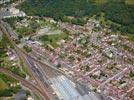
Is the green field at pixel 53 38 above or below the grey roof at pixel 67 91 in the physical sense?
above

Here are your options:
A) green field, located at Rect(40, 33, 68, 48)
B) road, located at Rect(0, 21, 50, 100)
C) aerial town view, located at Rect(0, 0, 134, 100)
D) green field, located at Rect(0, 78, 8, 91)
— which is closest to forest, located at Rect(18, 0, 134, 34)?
aerial town view, located at Rect(0, 0, 134, 100)

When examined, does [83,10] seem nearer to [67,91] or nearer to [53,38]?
[53,38]

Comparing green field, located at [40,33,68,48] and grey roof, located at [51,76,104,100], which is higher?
green field, located at [40,33,68,48]

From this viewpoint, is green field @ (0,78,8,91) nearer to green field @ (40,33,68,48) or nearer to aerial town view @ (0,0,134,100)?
aerial town view @ (0,0,134,100)

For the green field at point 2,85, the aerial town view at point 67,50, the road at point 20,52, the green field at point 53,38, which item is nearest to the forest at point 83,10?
the aerial town view at point 67,50

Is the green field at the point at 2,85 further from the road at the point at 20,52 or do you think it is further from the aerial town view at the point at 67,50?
the road at the point at 20,52

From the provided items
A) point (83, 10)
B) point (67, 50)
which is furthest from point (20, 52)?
point (83, 10)

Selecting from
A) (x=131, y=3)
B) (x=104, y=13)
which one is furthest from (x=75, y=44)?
(x=131, y=3)
